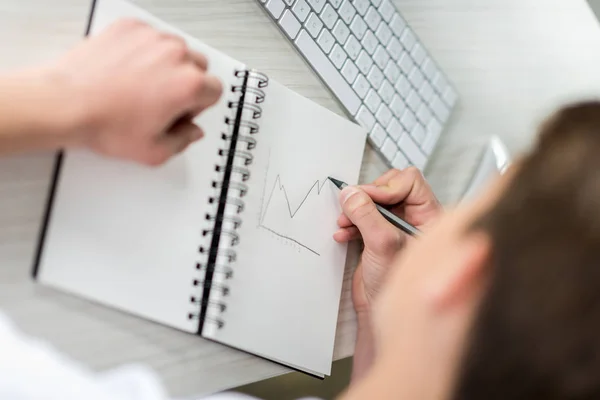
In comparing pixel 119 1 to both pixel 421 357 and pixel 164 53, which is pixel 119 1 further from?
pixel 421 357

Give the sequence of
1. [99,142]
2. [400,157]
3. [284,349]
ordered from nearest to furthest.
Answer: [99,142]
[284,349]
[400,157]

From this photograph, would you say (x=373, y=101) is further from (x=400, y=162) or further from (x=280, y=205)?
(x=280, y=205)

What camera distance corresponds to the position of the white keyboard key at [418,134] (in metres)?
0.68

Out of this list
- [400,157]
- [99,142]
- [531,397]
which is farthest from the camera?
[400,157]

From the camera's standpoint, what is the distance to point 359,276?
0.60 meters

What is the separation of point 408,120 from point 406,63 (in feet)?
0.24

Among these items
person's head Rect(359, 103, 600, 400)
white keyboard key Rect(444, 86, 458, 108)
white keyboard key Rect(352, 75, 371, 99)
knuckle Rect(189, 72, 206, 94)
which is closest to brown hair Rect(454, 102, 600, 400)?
person's head Rect(359, 103, 600, 400)

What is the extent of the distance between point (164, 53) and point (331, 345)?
34 centimetres

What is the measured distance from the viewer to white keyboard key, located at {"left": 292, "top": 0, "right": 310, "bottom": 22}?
0.55 meters

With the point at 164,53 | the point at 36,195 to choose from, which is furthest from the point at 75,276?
the point at 164,53

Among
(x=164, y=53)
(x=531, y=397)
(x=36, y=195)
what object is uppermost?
(x=164, y=53)

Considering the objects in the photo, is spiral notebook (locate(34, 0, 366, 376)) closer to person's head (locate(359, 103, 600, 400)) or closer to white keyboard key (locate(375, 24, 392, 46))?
white keyboard key (locate(375, 24, 392, 46))

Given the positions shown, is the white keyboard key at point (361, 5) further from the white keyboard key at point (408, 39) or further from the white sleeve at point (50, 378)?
the white sleeve at point (50, 378)

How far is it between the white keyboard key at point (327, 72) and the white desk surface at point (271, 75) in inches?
0.5
